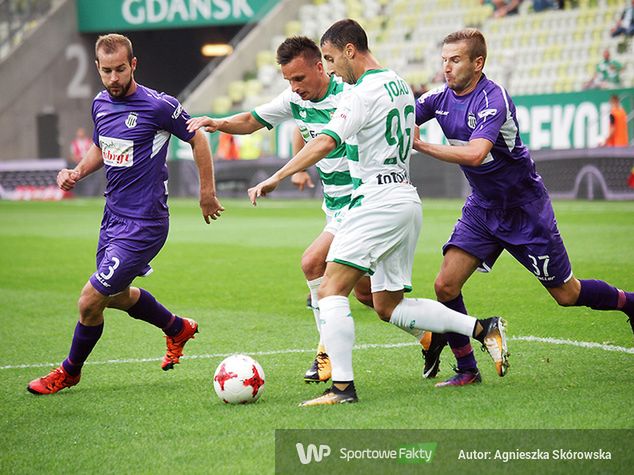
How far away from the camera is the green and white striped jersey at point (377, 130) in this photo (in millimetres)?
5273

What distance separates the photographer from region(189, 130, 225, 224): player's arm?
20.8 feet

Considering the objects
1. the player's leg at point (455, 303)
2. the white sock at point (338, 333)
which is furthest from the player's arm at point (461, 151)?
the white sock at point (338, 333)

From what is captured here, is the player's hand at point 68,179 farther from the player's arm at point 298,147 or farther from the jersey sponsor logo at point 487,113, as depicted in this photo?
the jersey sponsor logo at point 487,113

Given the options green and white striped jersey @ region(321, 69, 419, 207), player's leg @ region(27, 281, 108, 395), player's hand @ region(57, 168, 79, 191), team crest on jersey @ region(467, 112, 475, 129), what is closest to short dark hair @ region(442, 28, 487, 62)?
team crest on jersey @ region(467, 112, 475, 129)

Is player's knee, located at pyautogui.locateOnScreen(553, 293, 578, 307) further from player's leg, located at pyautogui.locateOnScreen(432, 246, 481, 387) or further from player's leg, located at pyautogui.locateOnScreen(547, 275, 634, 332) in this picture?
player's leg, located at pyautogui.locateOnScreen(432, 246, 481, 387)

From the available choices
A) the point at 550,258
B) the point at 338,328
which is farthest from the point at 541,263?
the point at 338,328

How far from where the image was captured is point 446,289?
238 inches

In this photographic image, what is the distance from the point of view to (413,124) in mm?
5551

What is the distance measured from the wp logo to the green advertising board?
30.0 meters

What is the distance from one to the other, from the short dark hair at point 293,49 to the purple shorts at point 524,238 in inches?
55.5

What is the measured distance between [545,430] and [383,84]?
1.97 meters

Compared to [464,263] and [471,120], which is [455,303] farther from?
[471,120]

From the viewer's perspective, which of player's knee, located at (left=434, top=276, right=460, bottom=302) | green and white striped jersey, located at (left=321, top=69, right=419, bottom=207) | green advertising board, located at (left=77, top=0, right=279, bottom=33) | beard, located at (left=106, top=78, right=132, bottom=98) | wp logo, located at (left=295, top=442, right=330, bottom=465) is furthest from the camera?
green advertising board, located at (left=77, top=0, right=279, bottom=33)

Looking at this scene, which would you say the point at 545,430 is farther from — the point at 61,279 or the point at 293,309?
the point at 61,279
